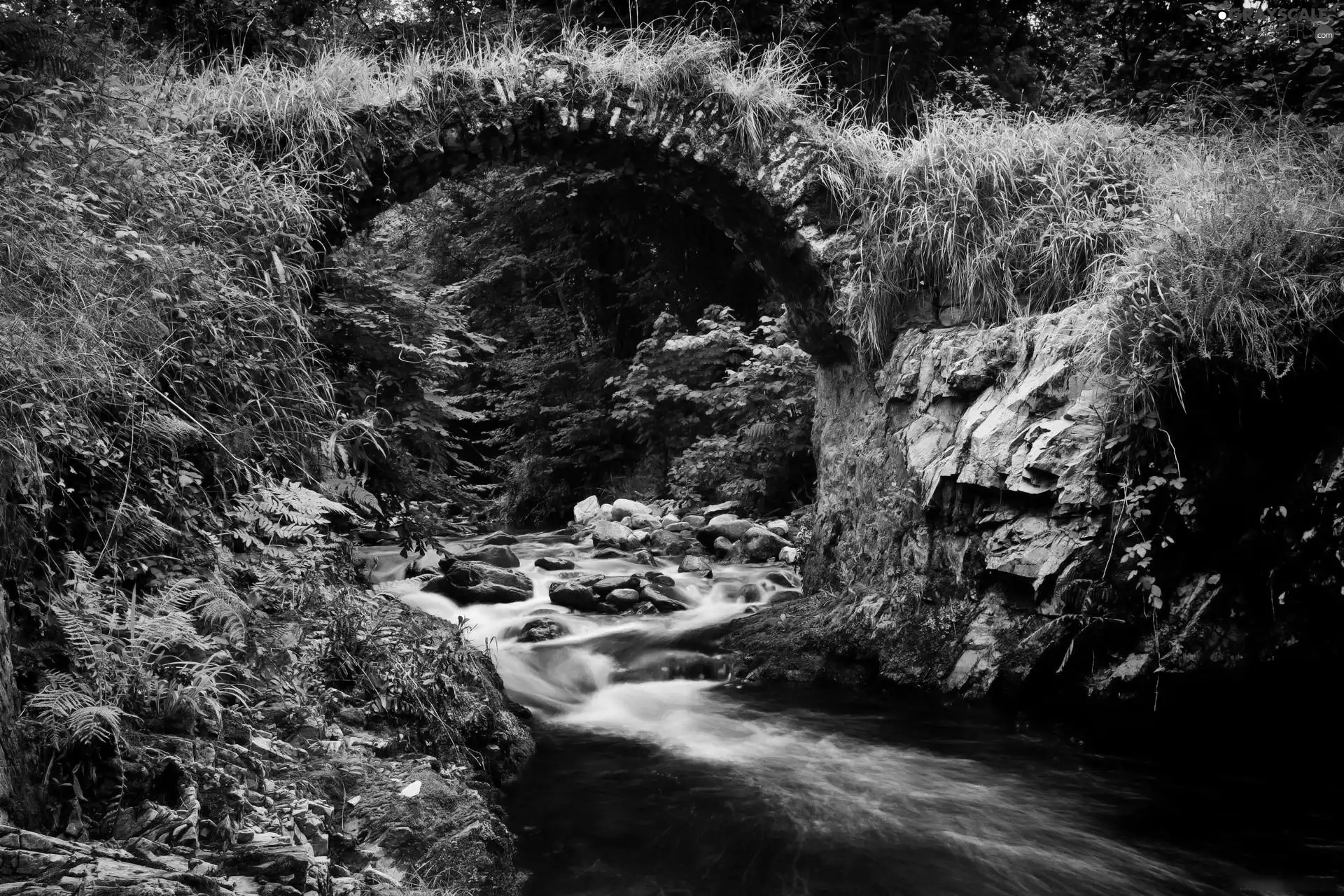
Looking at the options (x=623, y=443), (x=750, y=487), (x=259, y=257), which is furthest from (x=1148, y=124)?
(x=623, y=443)

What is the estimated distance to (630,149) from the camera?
Answer: 283 inches

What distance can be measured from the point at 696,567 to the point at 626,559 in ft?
3.89

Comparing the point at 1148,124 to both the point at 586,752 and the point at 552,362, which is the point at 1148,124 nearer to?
the point at 586,752

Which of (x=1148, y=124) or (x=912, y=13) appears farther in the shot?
(x=912, y=13)

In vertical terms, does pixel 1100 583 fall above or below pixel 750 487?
below

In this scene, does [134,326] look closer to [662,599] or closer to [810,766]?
[810,766]

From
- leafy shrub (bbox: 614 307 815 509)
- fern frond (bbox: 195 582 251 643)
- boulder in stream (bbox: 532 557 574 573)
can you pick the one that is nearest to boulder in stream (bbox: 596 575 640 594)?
boulder in stream (bbox: 532 557 574 573)

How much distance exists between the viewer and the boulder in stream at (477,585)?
801 centimetres

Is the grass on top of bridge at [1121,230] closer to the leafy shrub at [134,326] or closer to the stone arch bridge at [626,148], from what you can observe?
the stone arch bridge at [626,148]

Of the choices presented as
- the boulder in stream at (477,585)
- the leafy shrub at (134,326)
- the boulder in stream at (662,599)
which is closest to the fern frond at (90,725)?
the leafy shrub at (134,326)

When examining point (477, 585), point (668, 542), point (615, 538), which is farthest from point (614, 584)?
point (615, 538)

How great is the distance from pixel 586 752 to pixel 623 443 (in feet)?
33.2

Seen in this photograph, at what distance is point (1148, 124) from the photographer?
714 cm

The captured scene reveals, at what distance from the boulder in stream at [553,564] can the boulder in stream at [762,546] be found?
192 cm
